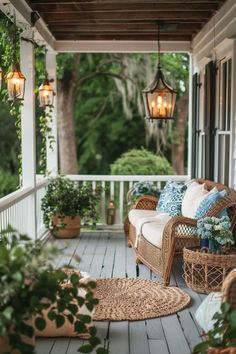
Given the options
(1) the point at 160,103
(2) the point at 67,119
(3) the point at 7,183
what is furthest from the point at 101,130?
(1) the point at 160,103

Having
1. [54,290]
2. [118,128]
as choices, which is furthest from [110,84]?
[54,290]

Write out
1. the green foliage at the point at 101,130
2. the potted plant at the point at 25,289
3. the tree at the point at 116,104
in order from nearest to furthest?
the potted plant at the point at 25,289 < the tree at the point at 116,104 < the green foliage at the point at 101,130

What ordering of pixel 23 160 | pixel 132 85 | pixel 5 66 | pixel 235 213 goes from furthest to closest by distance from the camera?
pixel 132 85 < pixel 23 160 < pixel 5 66 < pixel 235 213

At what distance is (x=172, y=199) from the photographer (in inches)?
246

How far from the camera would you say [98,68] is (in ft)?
40.8

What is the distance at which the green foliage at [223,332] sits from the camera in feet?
8.52

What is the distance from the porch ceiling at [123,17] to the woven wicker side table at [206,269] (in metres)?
2.67

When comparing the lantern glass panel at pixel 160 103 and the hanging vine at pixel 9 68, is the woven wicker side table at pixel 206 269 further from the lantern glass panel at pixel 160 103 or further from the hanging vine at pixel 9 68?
the hanging vine at pixel 9 68

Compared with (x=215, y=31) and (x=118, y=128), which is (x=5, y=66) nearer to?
(x=215, y=31)

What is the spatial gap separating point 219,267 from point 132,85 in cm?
790

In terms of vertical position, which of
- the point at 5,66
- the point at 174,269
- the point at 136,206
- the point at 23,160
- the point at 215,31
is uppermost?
the point at 215,31

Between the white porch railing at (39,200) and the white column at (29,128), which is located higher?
the white column at (29,128)

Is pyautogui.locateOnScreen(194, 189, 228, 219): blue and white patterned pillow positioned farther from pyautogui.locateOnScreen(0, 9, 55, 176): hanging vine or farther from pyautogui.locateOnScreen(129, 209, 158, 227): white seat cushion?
pyautogui.locateOnScreen(0, 9, 55, 176): hanging vine

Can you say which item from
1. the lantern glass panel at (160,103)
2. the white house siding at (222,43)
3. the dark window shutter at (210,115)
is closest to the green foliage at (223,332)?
the white house siding at (222,43)
